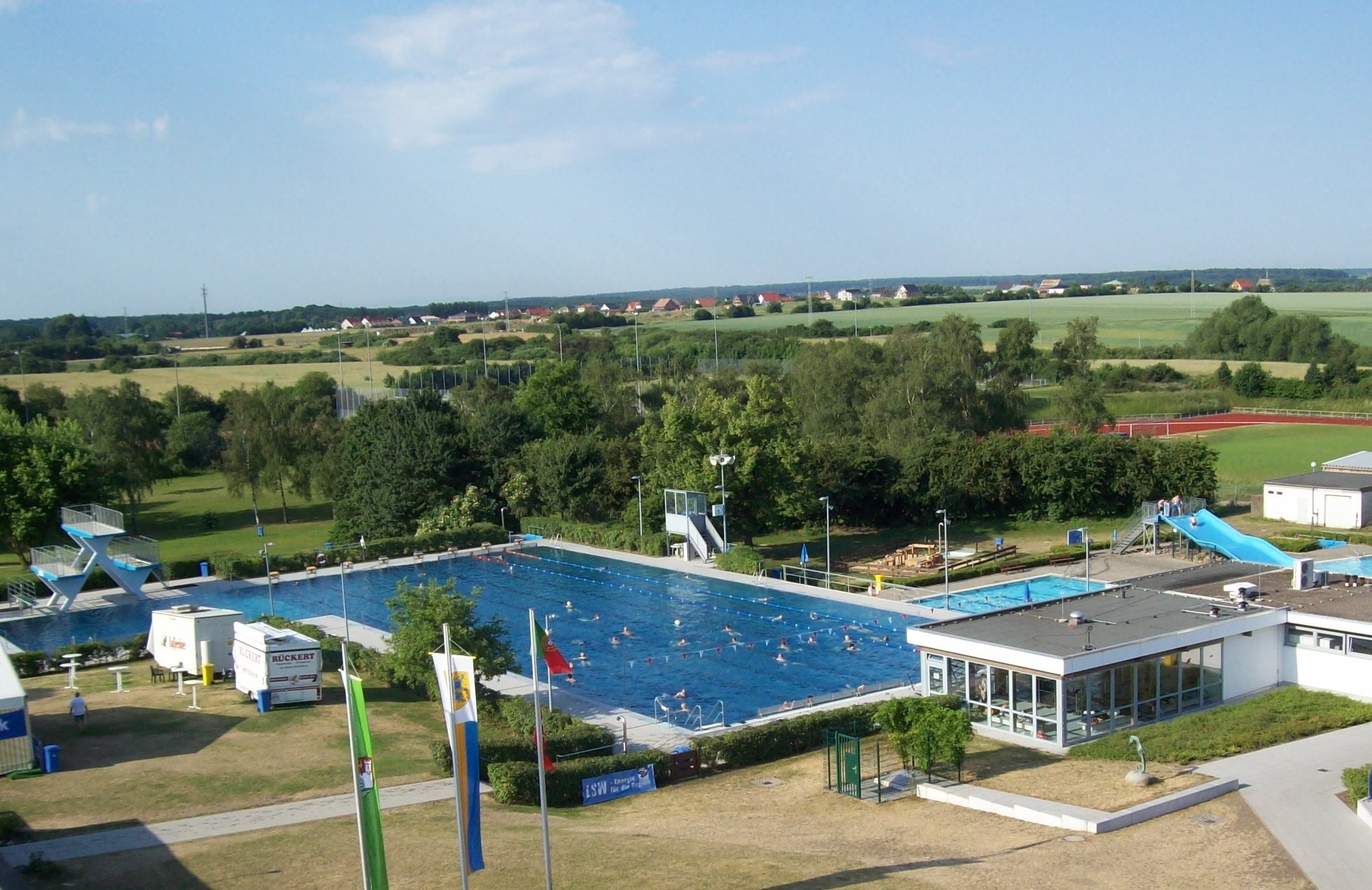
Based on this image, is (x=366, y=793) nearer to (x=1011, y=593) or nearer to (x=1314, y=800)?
(x=1314, y=800)

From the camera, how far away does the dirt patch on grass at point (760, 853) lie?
52.0 feet

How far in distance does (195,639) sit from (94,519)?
57.6ft

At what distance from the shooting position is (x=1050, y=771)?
2092cm

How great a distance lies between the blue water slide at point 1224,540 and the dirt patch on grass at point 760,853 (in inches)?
725

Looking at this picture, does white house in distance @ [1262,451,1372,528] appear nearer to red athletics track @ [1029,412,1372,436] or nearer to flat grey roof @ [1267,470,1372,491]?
flat grey roof @ [1267,470,1372,491]

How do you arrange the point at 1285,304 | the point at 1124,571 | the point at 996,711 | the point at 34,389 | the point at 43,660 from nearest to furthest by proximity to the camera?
the point at 996,711
the point at 43,660
the point at 1124,571
the point at 34,389
the point at 1285,304

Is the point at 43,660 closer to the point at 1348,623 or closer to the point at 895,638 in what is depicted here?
the point at 895,638

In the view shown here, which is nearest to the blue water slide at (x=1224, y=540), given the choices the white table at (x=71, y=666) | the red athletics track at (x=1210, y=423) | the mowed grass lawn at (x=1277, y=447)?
the mowed grass lawn at (x=1277, y=447)

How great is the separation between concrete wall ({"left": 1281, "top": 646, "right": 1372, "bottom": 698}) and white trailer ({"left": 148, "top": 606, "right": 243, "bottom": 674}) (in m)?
25.1

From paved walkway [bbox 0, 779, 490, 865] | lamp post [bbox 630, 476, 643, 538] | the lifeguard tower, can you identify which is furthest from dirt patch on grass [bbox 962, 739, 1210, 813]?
lamp post [bbox 630, 476, 643, 538]

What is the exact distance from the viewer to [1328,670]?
25625 millimetres

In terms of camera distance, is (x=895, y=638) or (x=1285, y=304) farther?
(x=1285, y=304)

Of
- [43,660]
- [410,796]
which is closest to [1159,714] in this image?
[410,796]

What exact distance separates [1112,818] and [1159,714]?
298 inches
